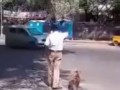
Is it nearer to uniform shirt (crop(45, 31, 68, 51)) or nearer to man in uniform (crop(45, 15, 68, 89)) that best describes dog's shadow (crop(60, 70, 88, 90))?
man in uniform (crop(45, 15, 68, 89))

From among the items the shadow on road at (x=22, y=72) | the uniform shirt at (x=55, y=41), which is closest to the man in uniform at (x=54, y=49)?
the uniform shirt at (x=55, y=41)

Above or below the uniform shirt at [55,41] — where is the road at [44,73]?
below

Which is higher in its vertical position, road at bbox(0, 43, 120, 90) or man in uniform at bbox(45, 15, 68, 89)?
man in uniform at bbox(45, 15, 68, 89)

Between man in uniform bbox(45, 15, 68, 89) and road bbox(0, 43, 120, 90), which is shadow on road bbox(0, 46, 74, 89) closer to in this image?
road bbox(0, 43, 120, 90)

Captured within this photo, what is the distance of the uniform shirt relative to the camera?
1175 cm

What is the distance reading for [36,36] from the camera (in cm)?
2880

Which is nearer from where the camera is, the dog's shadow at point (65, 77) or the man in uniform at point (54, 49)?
the man in uniform at point (54, 49)

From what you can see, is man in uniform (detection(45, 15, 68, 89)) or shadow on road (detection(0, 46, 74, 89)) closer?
man in uniform (detection(45, 15, 68, 89))

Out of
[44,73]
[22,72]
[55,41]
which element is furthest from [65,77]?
[55,41]

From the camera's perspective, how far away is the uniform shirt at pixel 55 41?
1175cm

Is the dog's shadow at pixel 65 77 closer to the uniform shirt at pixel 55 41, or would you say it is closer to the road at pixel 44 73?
the road at pixel 44 73

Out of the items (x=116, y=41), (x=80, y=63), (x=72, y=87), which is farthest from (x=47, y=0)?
(x=72, y=87)

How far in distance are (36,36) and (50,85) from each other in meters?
16.3

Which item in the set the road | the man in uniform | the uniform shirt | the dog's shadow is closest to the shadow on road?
the road
